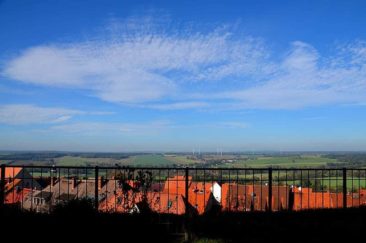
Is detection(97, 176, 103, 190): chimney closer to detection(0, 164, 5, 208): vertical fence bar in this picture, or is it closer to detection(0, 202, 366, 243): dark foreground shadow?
detection(0, 202, 366, 243): dark foreground shadow

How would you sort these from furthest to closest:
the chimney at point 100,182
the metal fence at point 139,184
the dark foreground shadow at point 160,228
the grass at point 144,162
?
the grass at point 144,162, the chimney at point 100,182, the metal fence at point 139,184, the dark foreground shadow at point 160,228

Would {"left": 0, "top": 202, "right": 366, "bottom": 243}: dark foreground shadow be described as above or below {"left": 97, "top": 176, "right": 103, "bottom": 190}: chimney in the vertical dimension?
below

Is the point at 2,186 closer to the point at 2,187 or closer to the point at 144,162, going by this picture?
the point at 2,187

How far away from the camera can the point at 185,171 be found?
8273 mm

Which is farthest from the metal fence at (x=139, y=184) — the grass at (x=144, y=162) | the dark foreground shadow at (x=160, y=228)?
the grass at (x=144, y=162)

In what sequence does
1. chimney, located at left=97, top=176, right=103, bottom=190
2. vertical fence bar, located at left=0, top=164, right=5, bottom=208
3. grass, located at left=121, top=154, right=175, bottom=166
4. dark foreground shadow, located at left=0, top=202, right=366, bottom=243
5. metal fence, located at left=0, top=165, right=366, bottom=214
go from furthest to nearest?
1. grass, located at left=121, top=154, right=175, bottom=166
2. chimney, located at left=97, top=176, right=103, bottom=190
3. vertical fence bar, located at left=0, top=164, right=5, bottom=208
4. metal fence, located at left=0, top=165, right=366, bottom=214
5. dark foreground shadow, located at left=0, top=202, right=366, bottom=243

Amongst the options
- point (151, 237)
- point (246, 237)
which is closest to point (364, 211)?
point (246, 237)

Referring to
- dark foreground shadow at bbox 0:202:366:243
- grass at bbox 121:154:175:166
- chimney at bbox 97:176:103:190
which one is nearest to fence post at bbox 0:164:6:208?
dark foreground shadow at bbox 0:202:366:243

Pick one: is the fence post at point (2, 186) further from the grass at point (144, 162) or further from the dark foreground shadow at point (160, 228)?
the grass at point (144, 162)

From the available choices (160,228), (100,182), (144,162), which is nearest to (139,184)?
(160,228)

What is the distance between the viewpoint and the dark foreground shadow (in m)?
5.33

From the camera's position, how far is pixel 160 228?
5750 mm

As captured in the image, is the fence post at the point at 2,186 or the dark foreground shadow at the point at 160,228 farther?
the fence post at the point at 2,186

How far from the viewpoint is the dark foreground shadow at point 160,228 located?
5.33 meters
